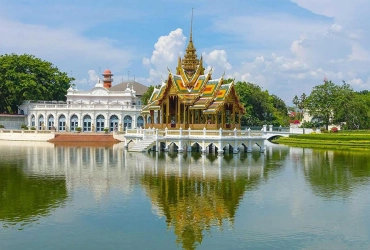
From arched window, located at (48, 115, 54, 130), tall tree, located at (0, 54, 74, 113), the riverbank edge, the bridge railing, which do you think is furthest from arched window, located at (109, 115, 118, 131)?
the bridge railing

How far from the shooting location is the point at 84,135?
5400cm

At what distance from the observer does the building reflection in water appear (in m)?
14.3

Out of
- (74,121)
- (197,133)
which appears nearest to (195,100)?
(197,133)

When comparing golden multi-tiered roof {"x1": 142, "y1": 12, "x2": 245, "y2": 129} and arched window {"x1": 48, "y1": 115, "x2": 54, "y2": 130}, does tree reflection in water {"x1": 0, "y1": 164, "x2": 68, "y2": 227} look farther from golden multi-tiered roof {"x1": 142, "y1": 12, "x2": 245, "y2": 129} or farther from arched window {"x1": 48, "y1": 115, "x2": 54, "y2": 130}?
arched window {"x1": 48, "y1": 115, "x2": 54, "y2": 130}

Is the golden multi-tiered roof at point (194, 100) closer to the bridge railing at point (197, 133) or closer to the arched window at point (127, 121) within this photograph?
the bridge railing at point (197, 133)

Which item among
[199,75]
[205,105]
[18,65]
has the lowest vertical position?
[205,105]

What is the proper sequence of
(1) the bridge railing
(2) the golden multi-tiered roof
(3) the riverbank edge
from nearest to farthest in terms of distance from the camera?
(1) the bridge railing < (2) the golden multi-tiered roof < (3) the riverbank edge

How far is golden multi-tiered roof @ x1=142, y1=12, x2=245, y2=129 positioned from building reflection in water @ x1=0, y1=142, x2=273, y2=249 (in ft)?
14.1

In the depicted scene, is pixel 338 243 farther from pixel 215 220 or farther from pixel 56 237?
pixel 56 237

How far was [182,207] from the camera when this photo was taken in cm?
1562

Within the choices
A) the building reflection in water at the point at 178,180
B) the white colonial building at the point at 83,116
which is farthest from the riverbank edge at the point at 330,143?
the white colonial building at the point at 83,116

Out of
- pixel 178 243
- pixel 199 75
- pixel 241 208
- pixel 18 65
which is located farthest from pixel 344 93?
pixel 178 243

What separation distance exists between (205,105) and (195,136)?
2.45 metres

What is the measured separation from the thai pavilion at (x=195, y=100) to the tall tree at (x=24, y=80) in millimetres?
A: 29154
